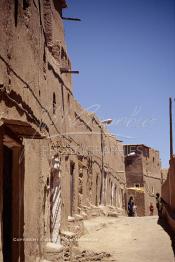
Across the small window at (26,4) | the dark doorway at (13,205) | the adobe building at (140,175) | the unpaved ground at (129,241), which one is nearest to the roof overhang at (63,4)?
the small window at (26,4)

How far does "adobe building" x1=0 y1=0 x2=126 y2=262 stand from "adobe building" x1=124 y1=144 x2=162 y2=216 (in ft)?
64.6

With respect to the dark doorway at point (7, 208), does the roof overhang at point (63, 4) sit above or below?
above

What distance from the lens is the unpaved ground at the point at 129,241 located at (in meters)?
12.0

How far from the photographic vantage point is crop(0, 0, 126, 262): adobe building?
7418 mm

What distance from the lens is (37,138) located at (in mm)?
8406

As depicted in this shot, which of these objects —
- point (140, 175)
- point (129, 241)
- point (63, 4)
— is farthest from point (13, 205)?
point (140, 175)

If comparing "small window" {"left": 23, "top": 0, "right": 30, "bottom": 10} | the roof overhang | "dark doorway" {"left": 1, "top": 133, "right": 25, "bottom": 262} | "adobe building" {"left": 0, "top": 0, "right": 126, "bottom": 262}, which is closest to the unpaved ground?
"adobe building" {"left": 0, "top": 0, "right": 126, "bottom": 262}

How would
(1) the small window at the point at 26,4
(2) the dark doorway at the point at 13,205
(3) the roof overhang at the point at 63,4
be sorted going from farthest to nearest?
(3) the roof overhang at the point at 63,4 < (1) the small window at the point at 26,4 < (2) the dark doorway at the point at 13,205

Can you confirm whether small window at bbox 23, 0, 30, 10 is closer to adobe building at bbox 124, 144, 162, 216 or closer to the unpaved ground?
the unpaved ground

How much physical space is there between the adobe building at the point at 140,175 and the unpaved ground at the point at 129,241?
18.3 m

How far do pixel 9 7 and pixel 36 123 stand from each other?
3.13 metres

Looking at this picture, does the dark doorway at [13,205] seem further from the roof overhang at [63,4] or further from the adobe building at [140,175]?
the adobe building at [140,175]

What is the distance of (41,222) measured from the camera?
10078 millimetres

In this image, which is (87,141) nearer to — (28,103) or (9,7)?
(28,103)
